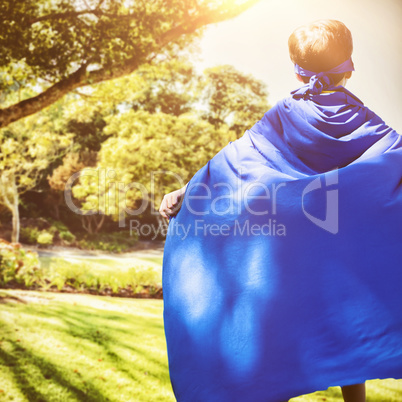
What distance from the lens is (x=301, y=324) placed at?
1496 millimetres

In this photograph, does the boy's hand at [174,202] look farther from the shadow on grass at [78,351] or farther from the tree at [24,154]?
the tree at [24,154]

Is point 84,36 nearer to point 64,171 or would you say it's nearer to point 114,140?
point 114,140

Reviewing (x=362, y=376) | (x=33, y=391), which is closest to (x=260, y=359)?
(x=362, y=376)

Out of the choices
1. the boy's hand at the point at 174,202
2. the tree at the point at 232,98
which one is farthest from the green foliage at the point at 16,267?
the boy's hand at the point at 174,202

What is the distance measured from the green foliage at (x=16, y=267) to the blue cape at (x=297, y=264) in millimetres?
4312

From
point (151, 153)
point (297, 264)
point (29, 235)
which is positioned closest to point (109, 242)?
point (29, 235)

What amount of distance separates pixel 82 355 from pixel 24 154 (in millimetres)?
3866

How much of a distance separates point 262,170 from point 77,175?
188 inches

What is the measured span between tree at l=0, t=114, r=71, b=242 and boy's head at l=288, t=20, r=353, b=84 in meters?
4.88

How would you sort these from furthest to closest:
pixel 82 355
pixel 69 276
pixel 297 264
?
1. pixel 69 276
2. pixel 82 355
3. pixel 297 264

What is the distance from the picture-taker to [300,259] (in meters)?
1.53

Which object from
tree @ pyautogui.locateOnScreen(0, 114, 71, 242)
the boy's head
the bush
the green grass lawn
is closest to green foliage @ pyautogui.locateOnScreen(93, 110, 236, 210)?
tree @ pyautogui.locateOnScreen(0, 114, 71, 242)

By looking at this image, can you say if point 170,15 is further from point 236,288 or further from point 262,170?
point 236,288

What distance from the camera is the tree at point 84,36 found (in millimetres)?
3791
